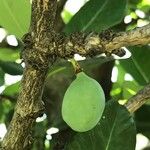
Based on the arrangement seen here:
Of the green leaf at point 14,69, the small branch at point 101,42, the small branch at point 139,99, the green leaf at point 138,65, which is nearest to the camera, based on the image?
the small branch at point 101,42

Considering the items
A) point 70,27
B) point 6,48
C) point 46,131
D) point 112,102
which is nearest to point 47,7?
point 112,102

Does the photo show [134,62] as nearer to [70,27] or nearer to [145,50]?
[145,50]

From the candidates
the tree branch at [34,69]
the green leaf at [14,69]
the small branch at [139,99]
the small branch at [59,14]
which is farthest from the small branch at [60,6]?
the tree branch at [34,69]

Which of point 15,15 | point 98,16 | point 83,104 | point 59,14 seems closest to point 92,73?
point 59,14

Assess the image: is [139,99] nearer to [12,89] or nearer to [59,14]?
[12,89]

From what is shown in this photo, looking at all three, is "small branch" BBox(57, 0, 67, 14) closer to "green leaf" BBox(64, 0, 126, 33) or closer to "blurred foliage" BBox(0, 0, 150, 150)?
"blurred foliage" BBox(0, 0, 150, 150)

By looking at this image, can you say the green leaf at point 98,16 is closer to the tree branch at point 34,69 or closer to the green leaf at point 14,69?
the green leaf at point 14,69
